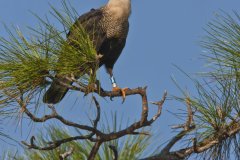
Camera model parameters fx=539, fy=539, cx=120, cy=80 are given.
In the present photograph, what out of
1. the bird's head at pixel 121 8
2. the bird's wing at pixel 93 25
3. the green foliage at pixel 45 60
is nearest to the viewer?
the green foliage at pixel 45 60

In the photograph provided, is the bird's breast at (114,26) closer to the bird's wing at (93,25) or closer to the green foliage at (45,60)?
the bird's wing at (93,25)

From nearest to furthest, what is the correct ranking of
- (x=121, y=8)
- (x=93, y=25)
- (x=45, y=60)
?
(x=45, y=60) < (x=93, y=25) < (x=121, y=8)

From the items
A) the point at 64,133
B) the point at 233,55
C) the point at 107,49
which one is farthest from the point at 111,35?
the point at 233,55

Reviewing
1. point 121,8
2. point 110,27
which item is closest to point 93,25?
point 110,27

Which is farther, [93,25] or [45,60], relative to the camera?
[93,25]

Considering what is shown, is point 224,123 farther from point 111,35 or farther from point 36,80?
point 111,35

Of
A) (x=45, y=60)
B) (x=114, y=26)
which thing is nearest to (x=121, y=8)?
(x=114, y=26)

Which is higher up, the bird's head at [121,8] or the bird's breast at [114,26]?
the bird's head at [121,8]

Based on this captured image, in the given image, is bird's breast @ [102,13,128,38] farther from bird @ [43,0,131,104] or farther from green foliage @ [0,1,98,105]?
green foliage @ [0,1,98,105]

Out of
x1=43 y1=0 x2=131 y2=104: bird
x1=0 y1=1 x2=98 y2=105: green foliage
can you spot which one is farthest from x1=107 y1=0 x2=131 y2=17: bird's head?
x1=0 y1=1 x2=98 y2=105: green foliage

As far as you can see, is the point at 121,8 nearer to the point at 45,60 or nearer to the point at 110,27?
the point at 110,27

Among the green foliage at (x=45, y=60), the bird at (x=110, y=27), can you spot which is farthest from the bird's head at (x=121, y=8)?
the green foliage at (x=45, y=60)

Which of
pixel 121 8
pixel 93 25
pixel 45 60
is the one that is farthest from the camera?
pixel 121 8

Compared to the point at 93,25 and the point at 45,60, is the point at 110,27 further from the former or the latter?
the point at 45,60
